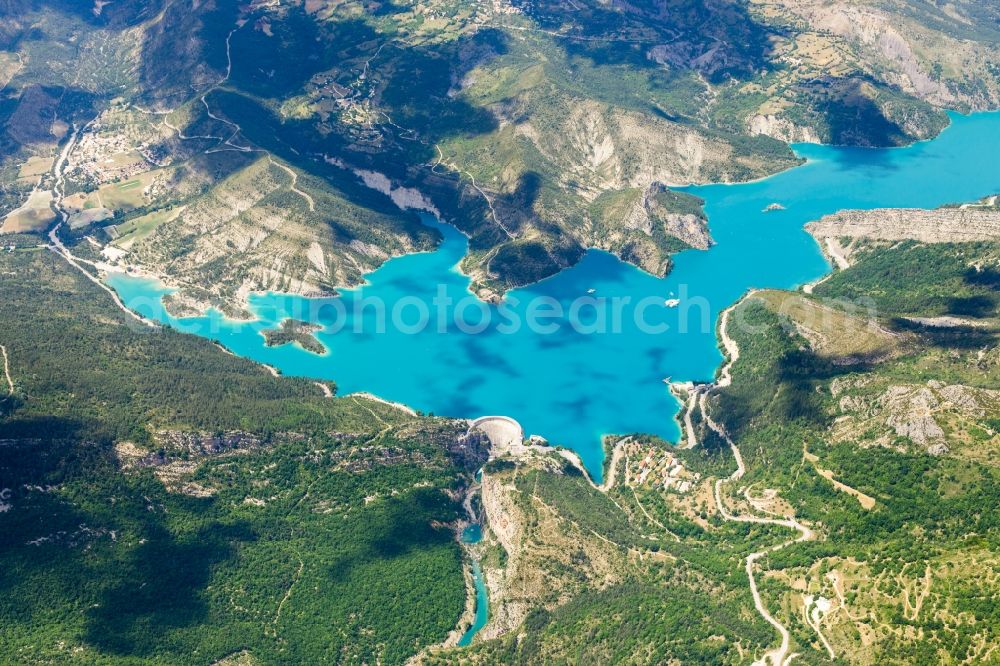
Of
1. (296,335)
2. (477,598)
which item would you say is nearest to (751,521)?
(477,598)

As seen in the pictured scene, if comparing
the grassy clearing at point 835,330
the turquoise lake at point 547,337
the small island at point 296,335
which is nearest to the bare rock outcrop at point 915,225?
the turquoise lake at point 547,337

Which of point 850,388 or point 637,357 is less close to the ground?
point 850,388

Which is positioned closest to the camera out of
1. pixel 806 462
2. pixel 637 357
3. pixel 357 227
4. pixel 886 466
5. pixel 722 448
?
pixel 886 466

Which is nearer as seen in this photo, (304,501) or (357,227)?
(304,501)

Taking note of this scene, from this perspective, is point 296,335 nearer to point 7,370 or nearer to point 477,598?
point 7,370

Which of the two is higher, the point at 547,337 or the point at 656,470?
the point at 656,470

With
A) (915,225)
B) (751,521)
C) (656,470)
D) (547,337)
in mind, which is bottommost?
(547,337)

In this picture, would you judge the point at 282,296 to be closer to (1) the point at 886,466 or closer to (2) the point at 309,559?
(2) the point at 309,559

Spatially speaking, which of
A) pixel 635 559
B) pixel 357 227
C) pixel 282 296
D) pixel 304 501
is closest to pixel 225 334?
pixel 282 296
